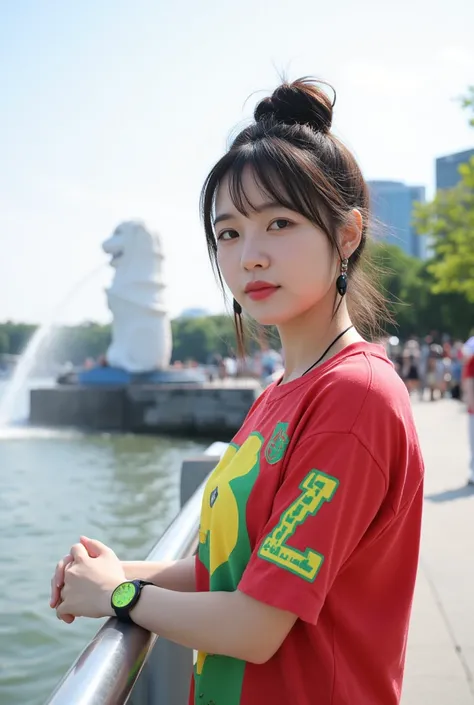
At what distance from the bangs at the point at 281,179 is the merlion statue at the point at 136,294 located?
18069mm

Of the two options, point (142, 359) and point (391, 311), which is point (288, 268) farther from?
point (142, 359)

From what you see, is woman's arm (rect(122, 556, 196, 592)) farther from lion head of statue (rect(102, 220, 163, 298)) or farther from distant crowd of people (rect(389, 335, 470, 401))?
lion head of statue (rect(102, 220, 163, 298))

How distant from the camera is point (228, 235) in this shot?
4.84 ft

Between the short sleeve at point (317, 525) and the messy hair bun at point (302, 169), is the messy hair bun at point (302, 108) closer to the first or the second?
the messy hair bun at point (302, 169)

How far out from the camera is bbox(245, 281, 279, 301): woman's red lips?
4.57 feet

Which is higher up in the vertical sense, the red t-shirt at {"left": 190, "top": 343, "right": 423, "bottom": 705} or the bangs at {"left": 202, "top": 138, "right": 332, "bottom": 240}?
the bangs at {"left": 202, "top": 138, "right": 332, "bottom": 240}

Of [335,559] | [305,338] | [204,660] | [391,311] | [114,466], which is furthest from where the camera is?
[114,466]

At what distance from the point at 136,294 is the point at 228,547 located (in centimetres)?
1841

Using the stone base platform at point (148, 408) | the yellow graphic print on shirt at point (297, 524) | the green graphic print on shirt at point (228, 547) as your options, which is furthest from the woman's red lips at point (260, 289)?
the stone base platform at point (148, 408)

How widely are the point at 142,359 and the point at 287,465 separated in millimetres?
18347

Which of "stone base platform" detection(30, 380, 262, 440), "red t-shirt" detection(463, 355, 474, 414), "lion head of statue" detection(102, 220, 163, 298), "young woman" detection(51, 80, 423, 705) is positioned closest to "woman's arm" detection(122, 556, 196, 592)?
"young woman" detection(51, 80, 423, 705)

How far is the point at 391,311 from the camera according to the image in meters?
1.89

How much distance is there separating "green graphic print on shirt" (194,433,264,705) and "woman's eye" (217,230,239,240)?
1.29 feet

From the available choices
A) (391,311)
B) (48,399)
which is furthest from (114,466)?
(391,311)
